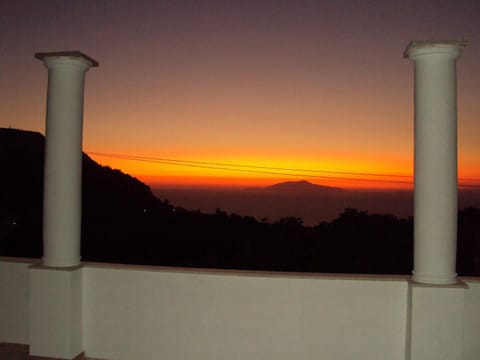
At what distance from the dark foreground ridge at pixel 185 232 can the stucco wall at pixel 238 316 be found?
16238 millimetres

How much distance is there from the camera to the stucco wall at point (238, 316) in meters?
4.62

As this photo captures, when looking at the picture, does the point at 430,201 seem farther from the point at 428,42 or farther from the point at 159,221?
the point at 159,221

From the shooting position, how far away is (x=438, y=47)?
4.31 m

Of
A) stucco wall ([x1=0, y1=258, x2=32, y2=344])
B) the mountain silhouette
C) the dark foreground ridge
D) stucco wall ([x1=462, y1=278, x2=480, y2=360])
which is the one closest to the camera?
stucco wall ([x1=462, y1=278, x2=480, y2=360])

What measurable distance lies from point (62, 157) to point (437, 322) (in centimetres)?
420

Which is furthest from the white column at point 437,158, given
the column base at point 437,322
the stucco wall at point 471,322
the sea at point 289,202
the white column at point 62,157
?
the sea at point 289,202

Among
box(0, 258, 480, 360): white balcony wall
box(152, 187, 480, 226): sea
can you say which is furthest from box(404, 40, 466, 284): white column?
box(152, 187, 480, 226): sea

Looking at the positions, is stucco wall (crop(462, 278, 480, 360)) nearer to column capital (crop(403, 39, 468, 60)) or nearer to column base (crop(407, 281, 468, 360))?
column base (crop(407, 281, 468, 360))

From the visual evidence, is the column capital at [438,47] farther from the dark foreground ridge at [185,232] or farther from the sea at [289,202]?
the dark foreground ridge at [185,232]

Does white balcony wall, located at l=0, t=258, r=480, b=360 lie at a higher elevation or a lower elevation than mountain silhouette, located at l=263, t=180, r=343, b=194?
lower

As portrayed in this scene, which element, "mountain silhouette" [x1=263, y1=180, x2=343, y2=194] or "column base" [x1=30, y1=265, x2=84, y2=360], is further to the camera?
"mountain silhouette" [x1=263, y1=180, x2=343, y2=194]

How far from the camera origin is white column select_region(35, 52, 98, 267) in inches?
197

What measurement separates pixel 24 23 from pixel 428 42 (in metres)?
7.95

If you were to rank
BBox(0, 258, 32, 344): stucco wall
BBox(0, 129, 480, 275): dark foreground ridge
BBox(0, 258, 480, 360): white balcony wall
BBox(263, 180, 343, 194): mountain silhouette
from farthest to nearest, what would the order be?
1. BBox(263, 180, 343, 194): mountain silhouette
2. BBox(0, 129, 480, 275): dark foreground ridge
3. BBox(0, 258, 32, 344): stucco wall
4. BBox(0, 258, 480, 360): white balcony wall
